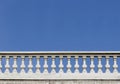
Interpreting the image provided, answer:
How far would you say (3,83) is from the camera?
648 inches

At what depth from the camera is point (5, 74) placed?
16562 millimetres

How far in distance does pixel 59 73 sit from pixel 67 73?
277 mm

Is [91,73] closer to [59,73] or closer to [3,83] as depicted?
[59,73]

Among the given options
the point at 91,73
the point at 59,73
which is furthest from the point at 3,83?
the point at 91,73

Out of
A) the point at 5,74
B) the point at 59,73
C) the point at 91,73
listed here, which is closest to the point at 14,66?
the point at 5,74

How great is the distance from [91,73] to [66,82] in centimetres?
93

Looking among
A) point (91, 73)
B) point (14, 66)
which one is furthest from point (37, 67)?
point (91, 73)

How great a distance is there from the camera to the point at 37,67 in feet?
54.7

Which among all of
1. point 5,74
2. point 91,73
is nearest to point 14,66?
point 5,74

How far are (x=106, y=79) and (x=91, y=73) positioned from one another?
0.57 metres

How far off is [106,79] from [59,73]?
1634 millimetres

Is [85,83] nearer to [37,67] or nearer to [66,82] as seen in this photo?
[66,82]

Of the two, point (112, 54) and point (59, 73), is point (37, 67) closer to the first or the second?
point (59, 73)

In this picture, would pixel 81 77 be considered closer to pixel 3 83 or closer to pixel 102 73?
pixel 102 73
